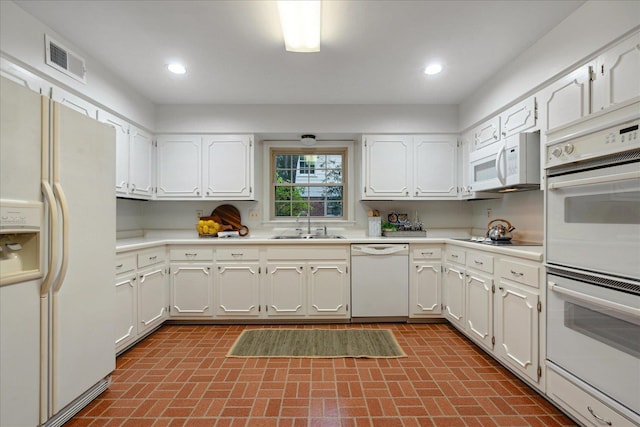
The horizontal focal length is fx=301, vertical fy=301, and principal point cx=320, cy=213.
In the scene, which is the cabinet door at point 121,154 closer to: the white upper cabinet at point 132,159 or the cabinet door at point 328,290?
the white upper cabinet at point 132,159

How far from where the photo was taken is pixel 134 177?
3.06 meters

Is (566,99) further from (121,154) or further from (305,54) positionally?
(121,154)

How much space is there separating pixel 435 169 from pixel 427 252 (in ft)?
3.32

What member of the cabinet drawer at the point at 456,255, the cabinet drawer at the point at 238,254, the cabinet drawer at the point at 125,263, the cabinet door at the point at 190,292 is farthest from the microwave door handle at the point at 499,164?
the cabinet drawer at the point at 125,263

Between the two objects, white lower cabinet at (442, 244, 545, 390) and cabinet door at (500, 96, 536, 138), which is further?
cabinet door at (500, 96, 536, 138)

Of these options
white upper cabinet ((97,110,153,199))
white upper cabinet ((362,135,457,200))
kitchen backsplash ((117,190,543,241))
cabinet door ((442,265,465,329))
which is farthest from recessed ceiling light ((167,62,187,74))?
cabinet door ((442,265,465,329))

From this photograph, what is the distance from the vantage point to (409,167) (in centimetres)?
351

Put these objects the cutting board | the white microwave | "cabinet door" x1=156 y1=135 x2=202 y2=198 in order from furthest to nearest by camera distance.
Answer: the cutting board → "cabinet door" x1=156 y1=135 x2=202 y2=198 → the white microwave

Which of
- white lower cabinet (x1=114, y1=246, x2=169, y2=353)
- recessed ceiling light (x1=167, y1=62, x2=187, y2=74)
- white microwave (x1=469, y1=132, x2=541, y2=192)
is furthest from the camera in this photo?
recessed ceiling light (x1=167, y1=62, x2=187, y2=74)

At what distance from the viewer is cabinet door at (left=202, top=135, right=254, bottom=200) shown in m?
3.46

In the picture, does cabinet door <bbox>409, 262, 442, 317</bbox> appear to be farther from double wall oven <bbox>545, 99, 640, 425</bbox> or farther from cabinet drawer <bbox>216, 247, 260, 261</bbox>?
cabinet drawer <bbox>216, 247, 260, 261</bbox>

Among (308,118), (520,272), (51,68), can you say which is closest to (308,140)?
(308,118)

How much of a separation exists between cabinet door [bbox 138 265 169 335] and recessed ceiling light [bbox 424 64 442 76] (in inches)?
122

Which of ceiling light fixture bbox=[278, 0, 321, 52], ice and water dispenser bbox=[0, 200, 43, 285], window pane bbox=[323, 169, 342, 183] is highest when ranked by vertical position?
ceiling light fixture bbox=[278, 0, 321, 52]
